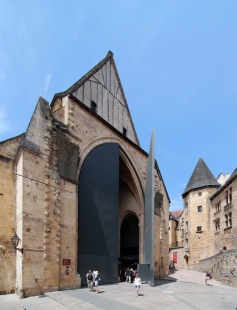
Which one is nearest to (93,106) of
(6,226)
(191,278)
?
(6,226)

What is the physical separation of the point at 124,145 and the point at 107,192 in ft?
13.8

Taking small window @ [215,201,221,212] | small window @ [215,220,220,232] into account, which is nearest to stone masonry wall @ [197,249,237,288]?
small window @ [215,220,220,232]

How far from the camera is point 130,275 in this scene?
14703mm

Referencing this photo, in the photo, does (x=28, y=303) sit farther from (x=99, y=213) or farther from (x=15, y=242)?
(x=99, y=213)

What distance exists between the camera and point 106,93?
17453 mm

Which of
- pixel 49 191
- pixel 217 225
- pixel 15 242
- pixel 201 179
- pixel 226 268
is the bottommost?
pixel 226 268

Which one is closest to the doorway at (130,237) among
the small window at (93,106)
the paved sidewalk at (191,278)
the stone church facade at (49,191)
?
the paved sidewalk at (191,278)

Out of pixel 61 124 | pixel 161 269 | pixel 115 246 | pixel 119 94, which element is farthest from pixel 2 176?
pixel 161 269

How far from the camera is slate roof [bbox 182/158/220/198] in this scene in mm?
27922

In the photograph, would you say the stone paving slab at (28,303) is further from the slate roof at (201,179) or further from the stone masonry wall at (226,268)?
the slate roof at (201,179)

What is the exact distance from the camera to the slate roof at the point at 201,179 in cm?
2792

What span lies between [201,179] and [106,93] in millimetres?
17138

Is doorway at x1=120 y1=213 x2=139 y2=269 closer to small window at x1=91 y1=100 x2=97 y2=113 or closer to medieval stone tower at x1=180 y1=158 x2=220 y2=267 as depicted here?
medieval stone tower at x1=180 y1=158 x2=220 y2=267

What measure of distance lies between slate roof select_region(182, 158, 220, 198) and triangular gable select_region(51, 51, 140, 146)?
1133 centimetres
